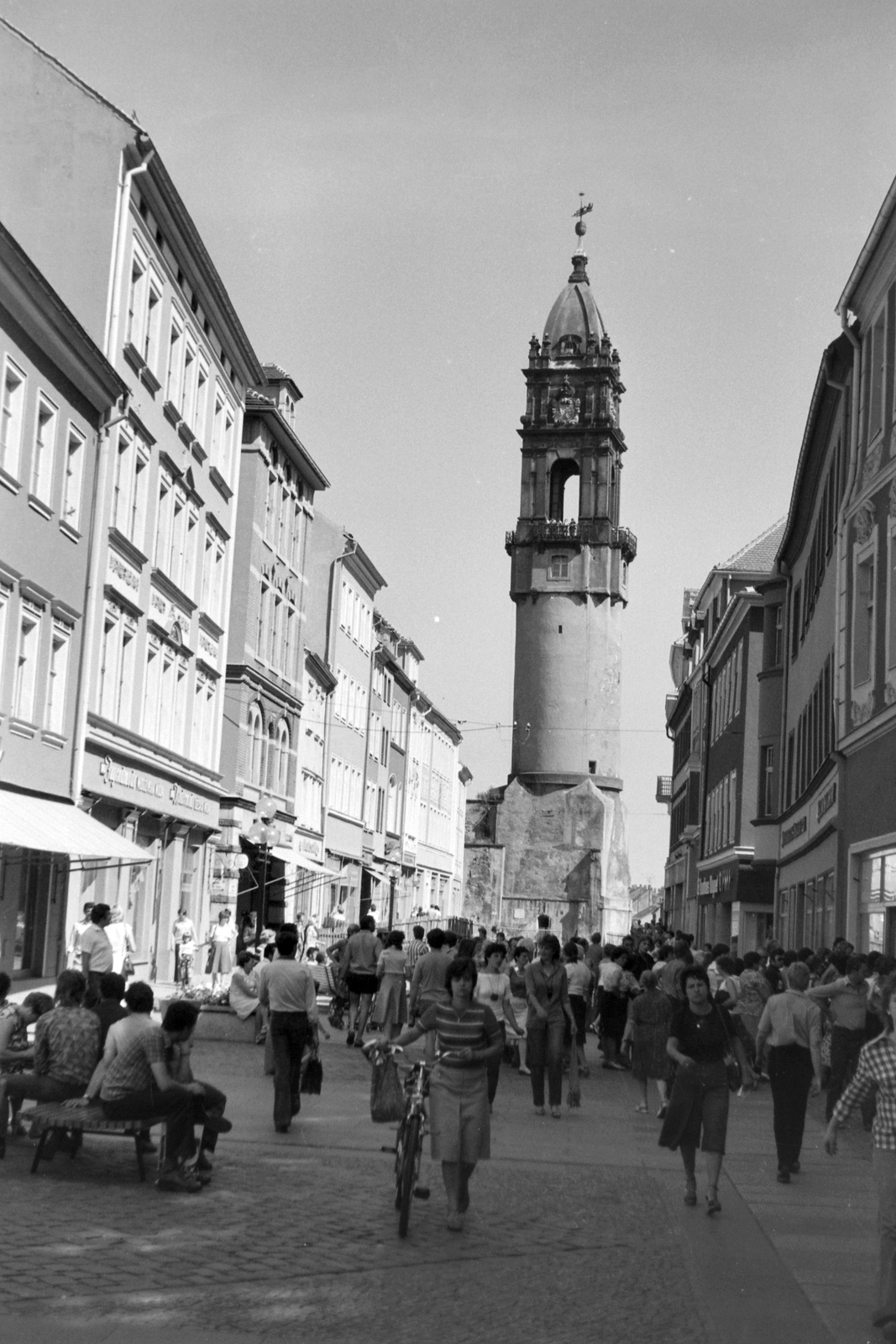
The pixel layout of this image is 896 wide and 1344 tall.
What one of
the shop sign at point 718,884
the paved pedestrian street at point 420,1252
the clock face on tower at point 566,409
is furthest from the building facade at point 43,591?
the clock face on tower at point 566,409

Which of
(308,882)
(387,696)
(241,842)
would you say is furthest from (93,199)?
(387,696)

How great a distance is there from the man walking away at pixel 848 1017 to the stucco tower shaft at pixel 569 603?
69.6m

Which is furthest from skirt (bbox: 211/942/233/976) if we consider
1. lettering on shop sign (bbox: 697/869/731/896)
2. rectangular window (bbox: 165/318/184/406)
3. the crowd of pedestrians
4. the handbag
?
the handbag

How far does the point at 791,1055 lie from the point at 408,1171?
14.2ft

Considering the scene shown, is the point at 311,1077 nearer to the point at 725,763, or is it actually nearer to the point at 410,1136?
the point at 410,1136

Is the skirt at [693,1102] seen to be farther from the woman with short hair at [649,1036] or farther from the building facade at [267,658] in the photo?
the building facade at [267,658]

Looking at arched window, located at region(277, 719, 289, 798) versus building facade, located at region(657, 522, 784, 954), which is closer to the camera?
building facade, located at region(657, 522, 784, 954)

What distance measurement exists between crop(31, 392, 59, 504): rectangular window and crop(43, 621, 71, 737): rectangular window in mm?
2156

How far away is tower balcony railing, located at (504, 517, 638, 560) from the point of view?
8681cm

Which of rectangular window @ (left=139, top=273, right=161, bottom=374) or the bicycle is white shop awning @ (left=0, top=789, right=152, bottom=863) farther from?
the bicycle

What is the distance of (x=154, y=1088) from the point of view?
1091cm

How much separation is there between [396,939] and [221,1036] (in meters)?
3.59

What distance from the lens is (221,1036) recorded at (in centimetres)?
2277

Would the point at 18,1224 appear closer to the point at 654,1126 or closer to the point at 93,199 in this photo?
the point at 654,1126
